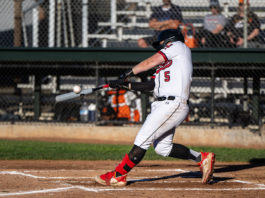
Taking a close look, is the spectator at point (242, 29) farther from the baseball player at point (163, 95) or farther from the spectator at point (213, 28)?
the baseball player at point (163, 95)

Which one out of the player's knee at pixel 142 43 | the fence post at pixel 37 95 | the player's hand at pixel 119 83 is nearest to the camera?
the player's hand at pixel 119 83

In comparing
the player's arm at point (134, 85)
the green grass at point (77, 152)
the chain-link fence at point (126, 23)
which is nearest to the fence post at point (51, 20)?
the chain-link fence at point (126, 23)

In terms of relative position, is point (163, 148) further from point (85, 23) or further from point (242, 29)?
point (85, 23)

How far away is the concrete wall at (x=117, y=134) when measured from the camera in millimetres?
10703

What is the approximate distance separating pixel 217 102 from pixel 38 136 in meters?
4.36

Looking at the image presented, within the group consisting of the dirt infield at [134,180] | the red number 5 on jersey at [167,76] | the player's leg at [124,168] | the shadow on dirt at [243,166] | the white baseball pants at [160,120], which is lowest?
the shadow on dirt at [243,166]

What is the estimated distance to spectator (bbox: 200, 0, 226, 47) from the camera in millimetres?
11445

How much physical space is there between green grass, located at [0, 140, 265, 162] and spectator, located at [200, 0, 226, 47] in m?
2.73

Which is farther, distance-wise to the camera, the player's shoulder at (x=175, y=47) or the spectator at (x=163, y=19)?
the spectator at (x=163, y=19)

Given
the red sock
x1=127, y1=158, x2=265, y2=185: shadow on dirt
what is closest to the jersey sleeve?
the red sock

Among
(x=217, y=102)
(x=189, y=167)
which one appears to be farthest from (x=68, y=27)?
(x=189, y=167)

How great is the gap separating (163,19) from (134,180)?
655 cm

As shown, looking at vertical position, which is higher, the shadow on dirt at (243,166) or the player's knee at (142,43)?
the player's knee at (142,43)

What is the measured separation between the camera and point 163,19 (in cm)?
1177
